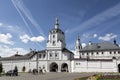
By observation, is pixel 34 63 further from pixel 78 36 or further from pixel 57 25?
pixel 78 36

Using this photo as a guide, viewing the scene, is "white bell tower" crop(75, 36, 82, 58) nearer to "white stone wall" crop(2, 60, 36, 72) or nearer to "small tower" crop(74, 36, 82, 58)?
"small tower" crop(74, 36, 82, 58)

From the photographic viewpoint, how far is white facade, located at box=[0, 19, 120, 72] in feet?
194

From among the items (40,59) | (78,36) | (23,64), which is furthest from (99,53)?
(23,64)

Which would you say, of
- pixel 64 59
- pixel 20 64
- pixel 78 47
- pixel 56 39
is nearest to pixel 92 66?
pixel 64 59

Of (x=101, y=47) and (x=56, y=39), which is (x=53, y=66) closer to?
(x=56, y=39)

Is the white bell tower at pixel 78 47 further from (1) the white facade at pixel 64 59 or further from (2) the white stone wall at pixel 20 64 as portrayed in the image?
(2) the white stone wall at pixel 20 64

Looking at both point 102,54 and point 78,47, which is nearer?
point 102,54

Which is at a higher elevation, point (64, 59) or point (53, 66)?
point (64, 59)

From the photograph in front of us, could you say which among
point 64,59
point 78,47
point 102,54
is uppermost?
point 78,47

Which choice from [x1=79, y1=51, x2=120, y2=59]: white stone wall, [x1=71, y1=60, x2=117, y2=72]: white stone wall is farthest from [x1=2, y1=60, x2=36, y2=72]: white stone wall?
[x1=79, y1=51, x2=120, y2=59]: white stone wall

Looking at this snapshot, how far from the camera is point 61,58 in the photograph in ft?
213

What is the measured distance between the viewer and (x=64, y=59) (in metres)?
64.3

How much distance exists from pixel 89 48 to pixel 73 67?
684 inches

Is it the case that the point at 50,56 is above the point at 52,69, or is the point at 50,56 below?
above
